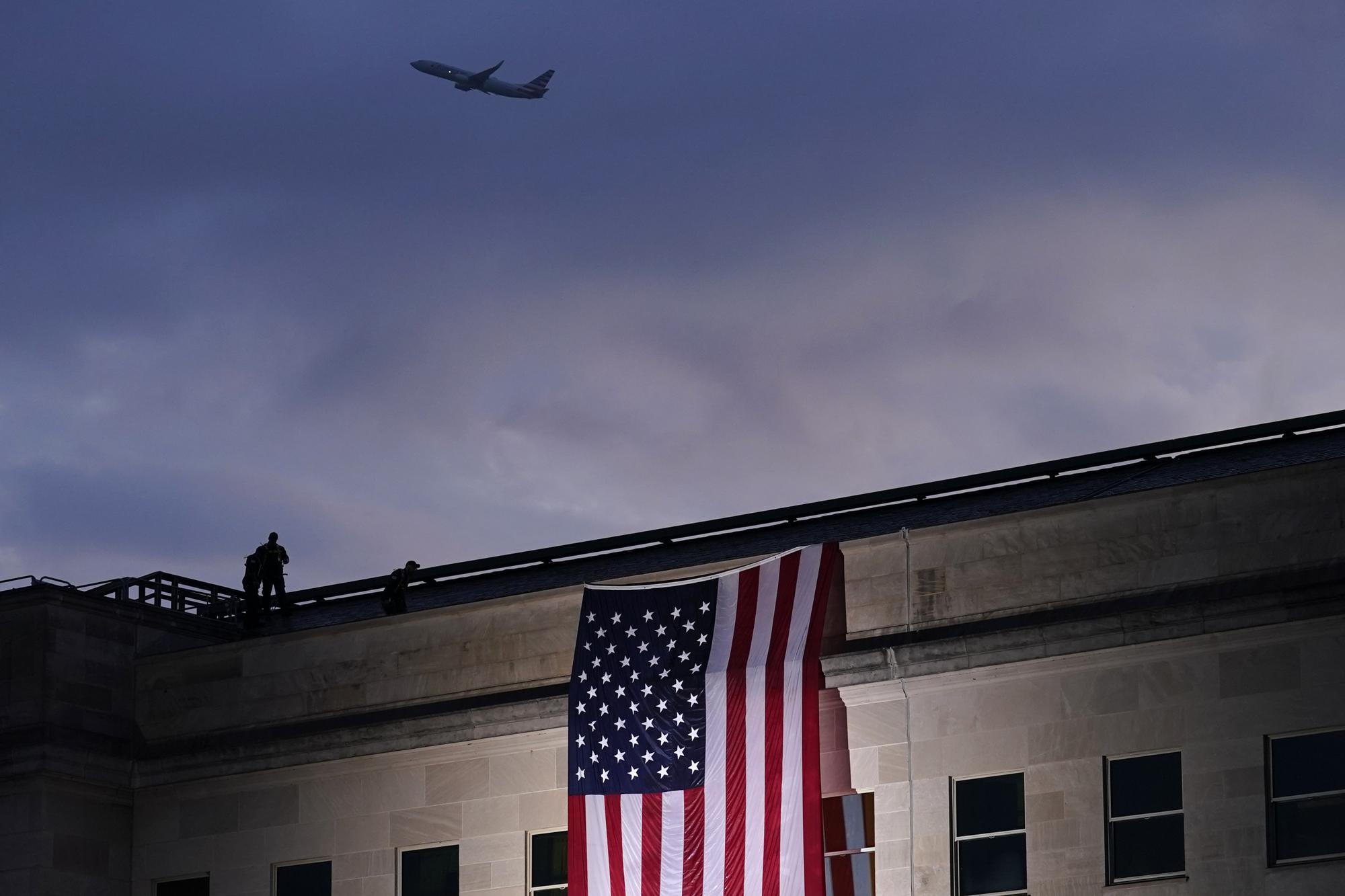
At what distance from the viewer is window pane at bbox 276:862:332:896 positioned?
47438mm

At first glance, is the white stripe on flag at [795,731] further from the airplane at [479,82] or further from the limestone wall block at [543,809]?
the airplane at [479,82]

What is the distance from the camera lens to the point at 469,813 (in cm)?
4619

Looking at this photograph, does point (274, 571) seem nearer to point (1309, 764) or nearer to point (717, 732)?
point (717, 732)

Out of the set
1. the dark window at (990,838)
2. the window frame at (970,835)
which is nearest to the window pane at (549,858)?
the window frame at (970,835)

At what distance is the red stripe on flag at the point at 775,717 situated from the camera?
42184 millimetres

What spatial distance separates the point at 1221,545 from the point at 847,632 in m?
6.28

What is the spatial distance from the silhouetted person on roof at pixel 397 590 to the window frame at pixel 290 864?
4.85m

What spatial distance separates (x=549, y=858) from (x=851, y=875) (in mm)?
5776

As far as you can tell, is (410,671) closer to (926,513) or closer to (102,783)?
(102,783)

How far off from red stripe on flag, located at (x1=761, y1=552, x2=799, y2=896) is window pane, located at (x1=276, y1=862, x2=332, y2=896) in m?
9.02

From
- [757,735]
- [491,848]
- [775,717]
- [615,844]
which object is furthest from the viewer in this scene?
[491,848]

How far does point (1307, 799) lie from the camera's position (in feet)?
126

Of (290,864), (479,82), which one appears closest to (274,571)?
(290,864)

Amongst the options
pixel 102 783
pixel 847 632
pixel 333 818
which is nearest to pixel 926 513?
pixel 847 632
